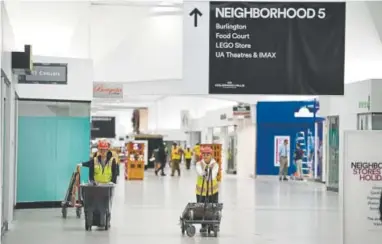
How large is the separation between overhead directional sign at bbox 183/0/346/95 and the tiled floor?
8.96 feet

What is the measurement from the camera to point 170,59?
31578 mm

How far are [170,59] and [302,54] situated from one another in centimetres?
2108

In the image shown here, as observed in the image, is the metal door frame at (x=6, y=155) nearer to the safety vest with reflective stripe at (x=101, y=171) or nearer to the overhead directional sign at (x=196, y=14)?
the safety vest with reflective stripe at (x=101, y=171)

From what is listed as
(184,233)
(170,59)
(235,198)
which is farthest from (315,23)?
(170,59)

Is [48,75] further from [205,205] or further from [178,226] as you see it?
[205,205]

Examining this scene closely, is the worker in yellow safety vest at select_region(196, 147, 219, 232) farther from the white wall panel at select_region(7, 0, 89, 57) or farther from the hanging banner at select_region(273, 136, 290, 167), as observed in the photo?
the hanging banner at select_region(273, 136, 290, 167)

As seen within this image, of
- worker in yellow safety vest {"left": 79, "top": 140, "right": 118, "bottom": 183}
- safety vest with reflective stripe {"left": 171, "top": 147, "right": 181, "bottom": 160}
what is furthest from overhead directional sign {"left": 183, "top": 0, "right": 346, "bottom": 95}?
safety vest with reflective stripe {"left": 171, "top": 147, "right": 181, "bottom": 160}

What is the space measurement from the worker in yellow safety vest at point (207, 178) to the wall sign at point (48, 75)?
228 inches

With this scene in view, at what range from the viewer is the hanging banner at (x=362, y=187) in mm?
10008

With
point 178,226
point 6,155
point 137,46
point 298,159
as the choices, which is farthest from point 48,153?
point 298,159

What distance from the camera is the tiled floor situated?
11930mm

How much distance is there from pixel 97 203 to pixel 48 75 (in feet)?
17.3

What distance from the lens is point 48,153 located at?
17344mm

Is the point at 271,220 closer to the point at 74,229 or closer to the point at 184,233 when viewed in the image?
the point at 184,233
